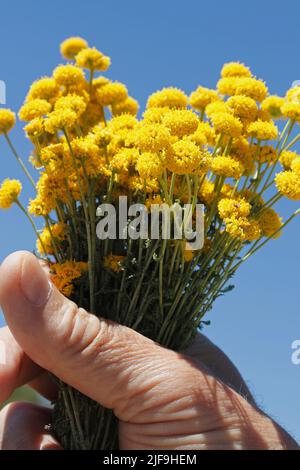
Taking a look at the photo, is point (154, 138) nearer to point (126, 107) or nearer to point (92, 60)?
point (126, 107)

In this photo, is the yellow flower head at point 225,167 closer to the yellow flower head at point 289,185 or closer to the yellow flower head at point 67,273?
the yellow flower head at point 289,185

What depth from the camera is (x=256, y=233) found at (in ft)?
4.21

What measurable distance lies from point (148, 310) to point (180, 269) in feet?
0.43

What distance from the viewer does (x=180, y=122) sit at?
4.12 ft

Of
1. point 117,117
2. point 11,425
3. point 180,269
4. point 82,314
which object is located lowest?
point 11,425

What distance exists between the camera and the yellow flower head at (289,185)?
1308 mm

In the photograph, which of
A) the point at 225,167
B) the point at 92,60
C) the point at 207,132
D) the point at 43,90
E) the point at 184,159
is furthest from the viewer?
the point at 92,60

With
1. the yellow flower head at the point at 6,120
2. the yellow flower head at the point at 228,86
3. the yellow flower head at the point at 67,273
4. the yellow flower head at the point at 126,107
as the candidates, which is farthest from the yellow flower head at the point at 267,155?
the yellow flower head at the point at 6,120

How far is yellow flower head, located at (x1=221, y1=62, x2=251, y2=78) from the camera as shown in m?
1.54

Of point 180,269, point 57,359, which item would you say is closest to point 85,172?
point 180,269

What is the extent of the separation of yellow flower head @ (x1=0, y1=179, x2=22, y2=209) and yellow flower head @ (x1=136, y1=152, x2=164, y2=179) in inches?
13.4

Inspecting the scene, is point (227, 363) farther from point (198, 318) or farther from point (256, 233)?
point (256, 233)

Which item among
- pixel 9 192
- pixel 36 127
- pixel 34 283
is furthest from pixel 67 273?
pixel 36 127

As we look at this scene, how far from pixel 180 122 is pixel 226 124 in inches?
5.2
